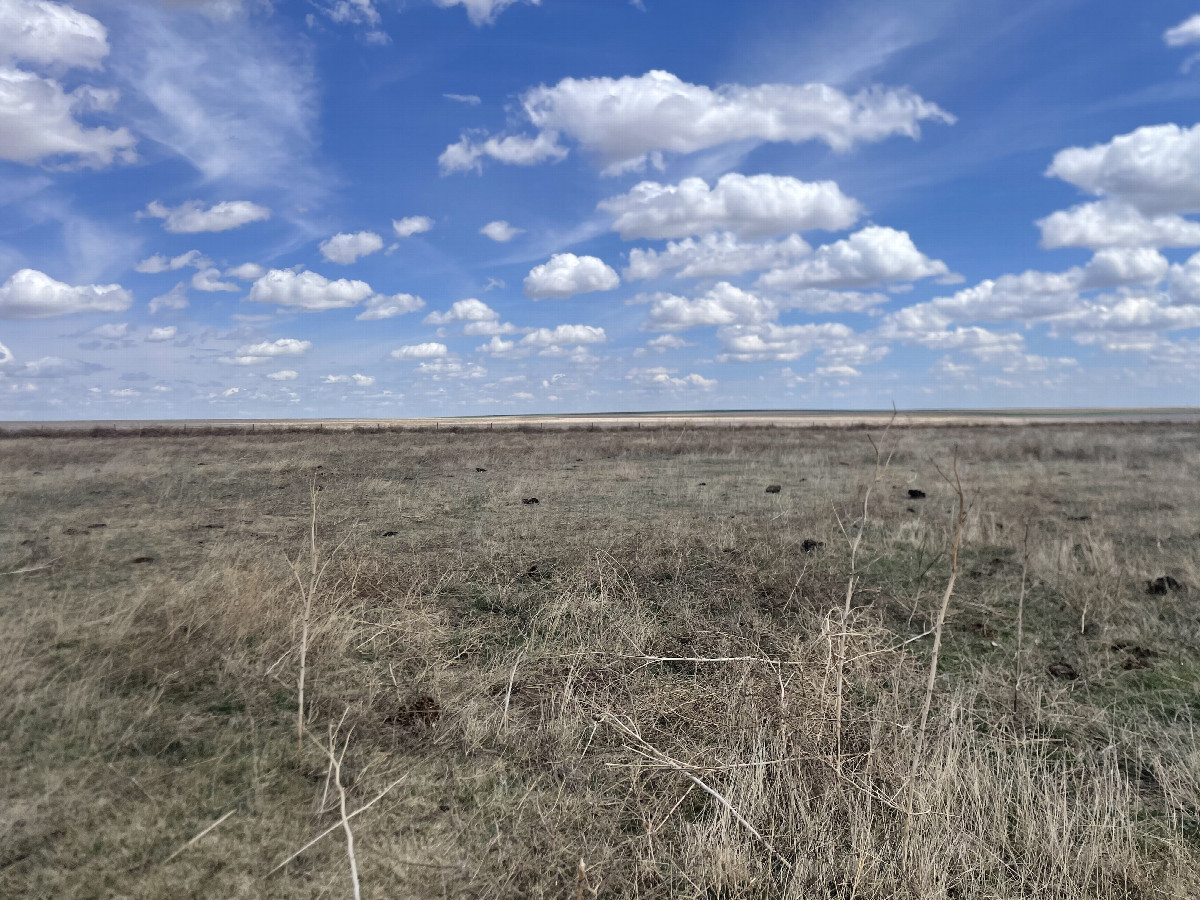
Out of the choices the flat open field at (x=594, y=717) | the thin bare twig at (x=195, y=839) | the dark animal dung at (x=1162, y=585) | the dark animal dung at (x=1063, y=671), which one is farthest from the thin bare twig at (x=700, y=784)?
the dark animal dung at (x=1162, y=585)

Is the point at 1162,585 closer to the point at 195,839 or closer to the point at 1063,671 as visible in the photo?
the point at 1063,671

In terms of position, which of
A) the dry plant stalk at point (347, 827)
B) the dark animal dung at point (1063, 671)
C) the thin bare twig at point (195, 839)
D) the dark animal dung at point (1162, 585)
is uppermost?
the dry plant stalk at point (347, 827)

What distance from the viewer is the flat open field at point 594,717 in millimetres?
3291

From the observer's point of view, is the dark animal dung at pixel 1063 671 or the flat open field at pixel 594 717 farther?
the dark animal dung at pixel 1063 671

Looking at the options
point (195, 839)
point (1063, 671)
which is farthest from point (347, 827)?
point (1063, 671)

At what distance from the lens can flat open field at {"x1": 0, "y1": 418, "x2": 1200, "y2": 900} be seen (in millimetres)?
3291

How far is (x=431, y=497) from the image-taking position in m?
12.8

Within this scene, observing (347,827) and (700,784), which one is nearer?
(347,827)

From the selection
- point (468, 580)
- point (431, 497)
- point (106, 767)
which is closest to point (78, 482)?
point (431, 497)

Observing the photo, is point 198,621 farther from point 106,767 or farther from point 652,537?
point 652,537

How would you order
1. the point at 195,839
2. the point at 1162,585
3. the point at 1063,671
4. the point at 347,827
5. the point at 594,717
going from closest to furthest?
the point at 347,827 < the point at 195,839 < the point at 594,717 < the point at 1063,671 < the point at 1162,585

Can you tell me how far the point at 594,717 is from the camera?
4523mm

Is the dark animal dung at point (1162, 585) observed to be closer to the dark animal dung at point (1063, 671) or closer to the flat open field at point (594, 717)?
the flat open field at point (594, 717)

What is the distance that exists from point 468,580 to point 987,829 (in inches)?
195
